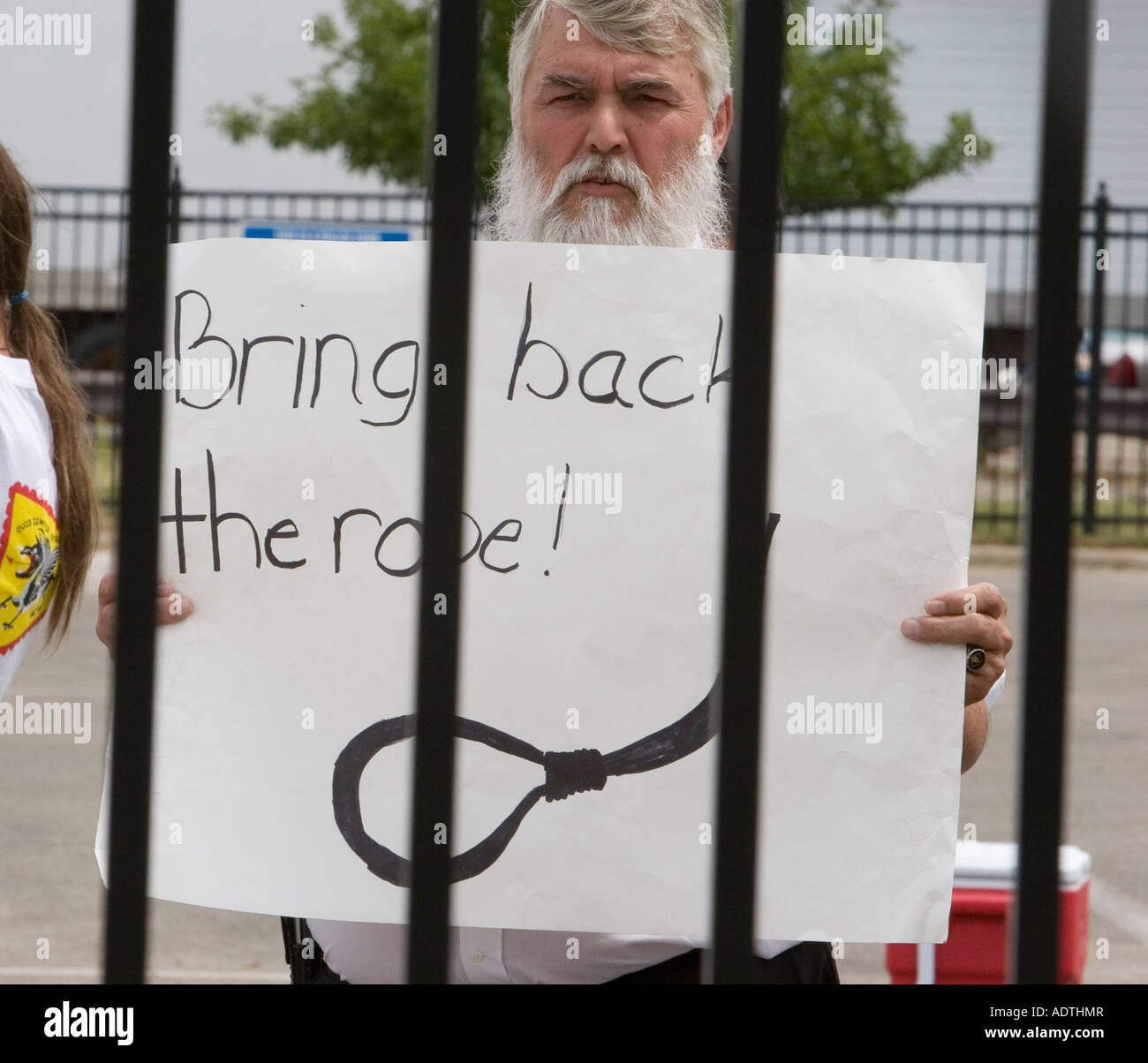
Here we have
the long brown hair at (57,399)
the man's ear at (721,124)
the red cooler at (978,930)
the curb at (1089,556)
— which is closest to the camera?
the man's ear at (721,124)

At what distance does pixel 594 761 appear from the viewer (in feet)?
4.67

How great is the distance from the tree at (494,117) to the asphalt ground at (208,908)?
7470 mm

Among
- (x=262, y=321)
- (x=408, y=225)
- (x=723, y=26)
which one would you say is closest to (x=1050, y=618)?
(x=262, y=321)

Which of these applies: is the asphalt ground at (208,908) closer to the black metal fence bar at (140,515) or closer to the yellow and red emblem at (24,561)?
the yellow and red emblem at (24,561)

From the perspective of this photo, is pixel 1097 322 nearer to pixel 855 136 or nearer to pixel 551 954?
pixel 855 136

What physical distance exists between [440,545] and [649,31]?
1.19 m

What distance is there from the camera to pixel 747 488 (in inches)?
41.6

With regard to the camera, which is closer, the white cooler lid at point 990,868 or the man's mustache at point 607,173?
the man's mustache at point 607,173

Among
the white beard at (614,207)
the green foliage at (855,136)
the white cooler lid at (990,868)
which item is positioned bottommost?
the white cooler lid at (990,868)

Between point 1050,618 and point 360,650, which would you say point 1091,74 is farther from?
point 360,650

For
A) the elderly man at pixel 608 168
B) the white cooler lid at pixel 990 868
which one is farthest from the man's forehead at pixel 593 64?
the white cooler lid at pixel 990 868

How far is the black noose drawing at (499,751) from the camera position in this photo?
1417mm
